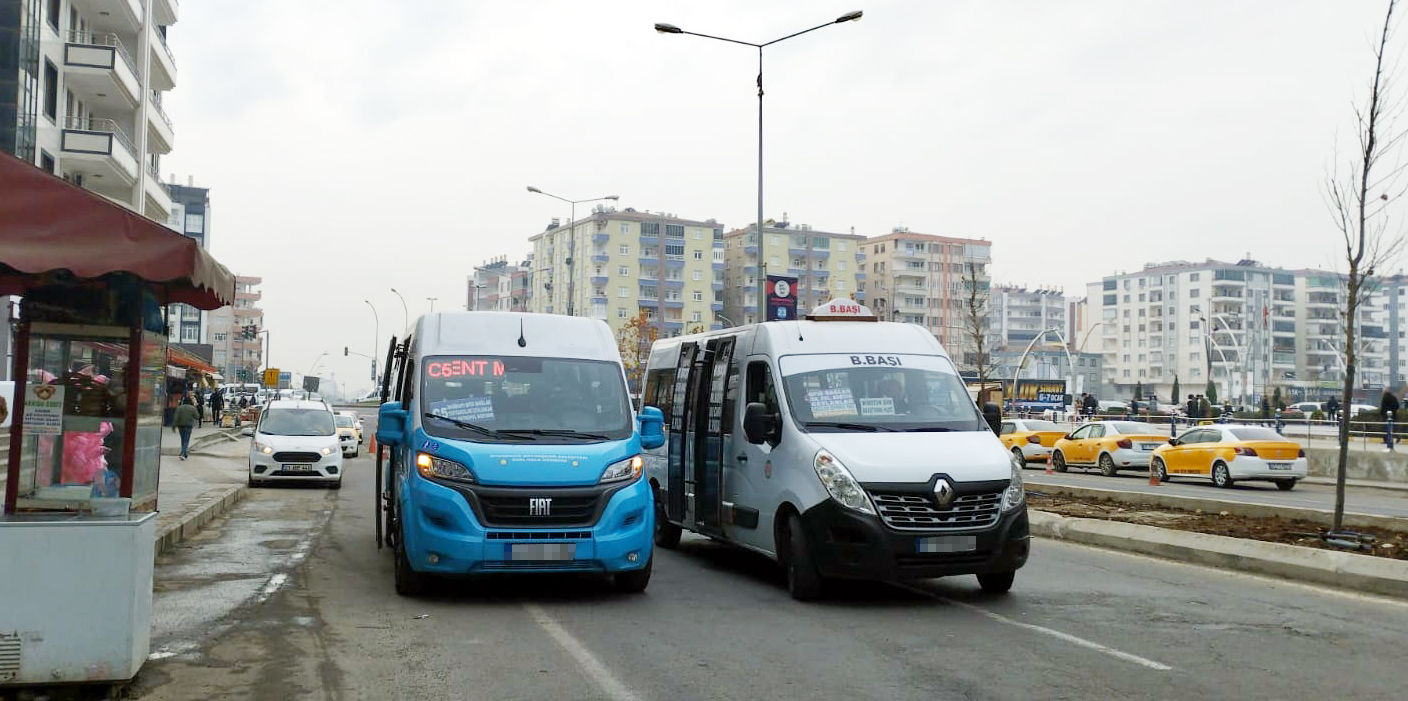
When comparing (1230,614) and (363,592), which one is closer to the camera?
(1230,614)

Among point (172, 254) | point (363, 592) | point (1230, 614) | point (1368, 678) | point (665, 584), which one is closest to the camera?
point (1368, 678)

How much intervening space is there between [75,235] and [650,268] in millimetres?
128228

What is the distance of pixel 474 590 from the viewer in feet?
34.2

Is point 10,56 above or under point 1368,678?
above

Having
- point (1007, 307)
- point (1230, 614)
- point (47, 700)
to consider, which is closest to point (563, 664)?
point (47, 700)

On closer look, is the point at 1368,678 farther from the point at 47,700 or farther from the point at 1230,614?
the point at 47,700

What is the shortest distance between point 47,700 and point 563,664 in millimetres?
2730

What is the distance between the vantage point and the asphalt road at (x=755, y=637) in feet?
22.5

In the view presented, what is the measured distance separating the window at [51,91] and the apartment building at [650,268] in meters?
91.6

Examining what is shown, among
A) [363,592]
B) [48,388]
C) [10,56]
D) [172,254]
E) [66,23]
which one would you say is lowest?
[363,592]

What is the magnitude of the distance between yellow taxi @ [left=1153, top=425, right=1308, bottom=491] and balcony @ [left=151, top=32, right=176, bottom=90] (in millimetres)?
39172

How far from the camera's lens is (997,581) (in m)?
10.3

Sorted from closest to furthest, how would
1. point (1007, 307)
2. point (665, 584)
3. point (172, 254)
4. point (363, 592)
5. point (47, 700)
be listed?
point (47, 700) → point (172, 254) → point (363, 592) → point (665, 584) → point (1007, 307)

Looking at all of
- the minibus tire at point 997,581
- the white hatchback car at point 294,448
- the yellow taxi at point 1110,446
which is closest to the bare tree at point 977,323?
the yellow taxi at point 1110,446
